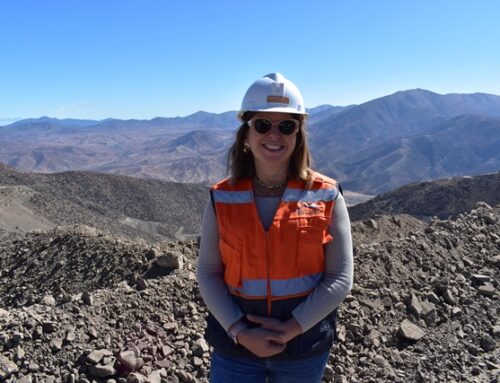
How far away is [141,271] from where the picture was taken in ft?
20.2

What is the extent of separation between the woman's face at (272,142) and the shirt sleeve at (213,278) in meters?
0.34

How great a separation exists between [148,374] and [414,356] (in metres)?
2.51

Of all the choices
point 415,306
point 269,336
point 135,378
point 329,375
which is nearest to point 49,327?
point 135,378

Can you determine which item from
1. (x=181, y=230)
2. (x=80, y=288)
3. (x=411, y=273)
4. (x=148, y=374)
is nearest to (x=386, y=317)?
(x=411, y=273)

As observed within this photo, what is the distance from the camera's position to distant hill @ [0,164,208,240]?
901 inches

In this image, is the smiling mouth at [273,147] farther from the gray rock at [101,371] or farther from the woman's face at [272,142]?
the gray rock at [101,371]

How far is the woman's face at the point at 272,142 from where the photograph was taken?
2285 mm

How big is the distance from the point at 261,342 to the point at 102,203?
3240cm

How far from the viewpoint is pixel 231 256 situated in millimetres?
2291

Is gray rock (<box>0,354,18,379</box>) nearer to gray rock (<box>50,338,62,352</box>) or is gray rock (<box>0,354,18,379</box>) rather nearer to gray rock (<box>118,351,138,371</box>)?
gray rock (<box>50,338,62,352</box>)

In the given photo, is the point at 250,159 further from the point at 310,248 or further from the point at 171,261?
the point at 171,261

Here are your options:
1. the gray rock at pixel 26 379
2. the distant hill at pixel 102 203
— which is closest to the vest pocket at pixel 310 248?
the gray rock at pixel 26 379

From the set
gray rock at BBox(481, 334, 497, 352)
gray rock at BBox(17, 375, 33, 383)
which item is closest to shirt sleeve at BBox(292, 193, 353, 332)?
gray rock at BBox(17, 375, 33, 383)

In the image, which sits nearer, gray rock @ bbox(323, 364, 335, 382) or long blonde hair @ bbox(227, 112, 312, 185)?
long blonde hair @ bbox(227, 112, 312, 185)
